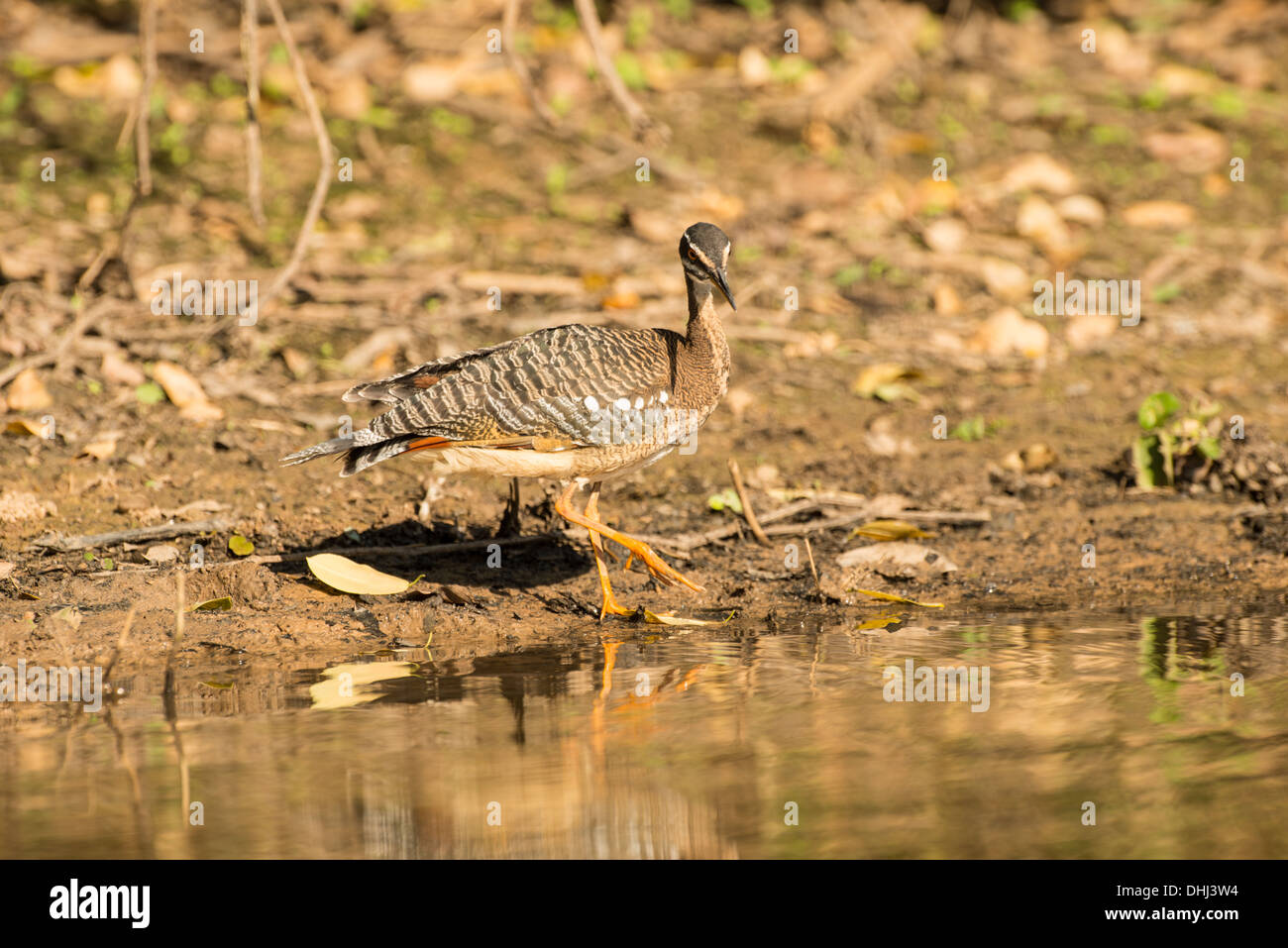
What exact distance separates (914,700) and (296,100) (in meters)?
8.01

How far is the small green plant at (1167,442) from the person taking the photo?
22.0 ft

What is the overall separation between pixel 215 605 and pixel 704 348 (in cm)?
237

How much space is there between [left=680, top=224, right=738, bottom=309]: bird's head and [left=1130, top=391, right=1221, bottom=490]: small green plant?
2376mm

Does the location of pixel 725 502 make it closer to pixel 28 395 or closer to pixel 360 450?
pixel 360 450

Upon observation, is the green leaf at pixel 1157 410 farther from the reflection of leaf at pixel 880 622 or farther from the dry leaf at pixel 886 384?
the reflection of leaf at pixel 880 622

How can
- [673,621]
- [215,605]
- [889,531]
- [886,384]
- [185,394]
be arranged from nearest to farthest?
[215,605], [673,621], [889,531], [185,394], [886,384]

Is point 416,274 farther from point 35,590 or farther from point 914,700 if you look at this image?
point 914,700

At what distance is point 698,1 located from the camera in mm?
12656

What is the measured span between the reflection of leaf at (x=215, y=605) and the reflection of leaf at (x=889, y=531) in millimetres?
2817

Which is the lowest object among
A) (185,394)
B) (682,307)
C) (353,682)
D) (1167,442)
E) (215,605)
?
(353,682)

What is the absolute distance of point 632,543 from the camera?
5676 millimetres

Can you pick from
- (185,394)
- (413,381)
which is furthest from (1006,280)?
(185,394)
